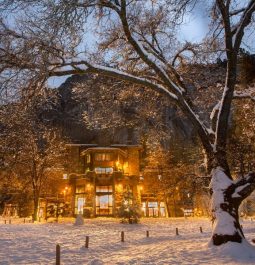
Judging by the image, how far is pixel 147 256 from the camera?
43.4 feet

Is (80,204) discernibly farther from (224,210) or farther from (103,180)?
(224,210)

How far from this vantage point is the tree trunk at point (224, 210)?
1241cm

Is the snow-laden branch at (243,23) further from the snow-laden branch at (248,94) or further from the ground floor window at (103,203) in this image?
the ground floor window at (103,203)

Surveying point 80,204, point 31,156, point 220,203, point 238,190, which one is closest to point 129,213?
point 31,156

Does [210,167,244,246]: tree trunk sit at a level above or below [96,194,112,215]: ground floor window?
below

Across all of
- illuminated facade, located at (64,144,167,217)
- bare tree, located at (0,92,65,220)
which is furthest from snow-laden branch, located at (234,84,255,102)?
illuminated facade, located at (64,144,167,217)

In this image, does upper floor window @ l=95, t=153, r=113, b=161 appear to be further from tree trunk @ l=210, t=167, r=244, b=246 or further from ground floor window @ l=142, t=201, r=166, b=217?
tree trunk @ l=210, t=167, r=244, b=246

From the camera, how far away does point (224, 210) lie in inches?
500

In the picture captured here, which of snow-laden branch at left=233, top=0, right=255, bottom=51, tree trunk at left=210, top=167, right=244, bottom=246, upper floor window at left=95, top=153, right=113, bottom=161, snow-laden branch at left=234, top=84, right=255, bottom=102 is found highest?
upper floor window at left=95, top=153, right=113, bottom=161

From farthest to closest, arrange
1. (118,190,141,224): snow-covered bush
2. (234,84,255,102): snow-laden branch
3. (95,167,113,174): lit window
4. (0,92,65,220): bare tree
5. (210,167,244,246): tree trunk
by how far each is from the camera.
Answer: (95,167,113,174): lit window → (118,190,141,224): snow-covered bush → (0,92,65,220): bare tree → (234,84,255,102): snow-laden branch → (210,167,244,246): tree trunk

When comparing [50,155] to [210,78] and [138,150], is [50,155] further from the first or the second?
[210,78]

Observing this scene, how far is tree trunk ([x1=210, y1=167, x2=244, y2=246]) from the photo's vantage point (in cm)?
1241

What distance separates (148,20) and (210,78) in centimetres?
479

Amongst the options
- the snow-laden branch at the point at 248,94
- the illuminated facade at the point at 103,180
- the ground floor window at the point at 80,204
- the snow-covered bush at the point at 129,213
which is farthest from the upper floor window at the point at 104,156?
the snow-laden branch at the point at 248,94
